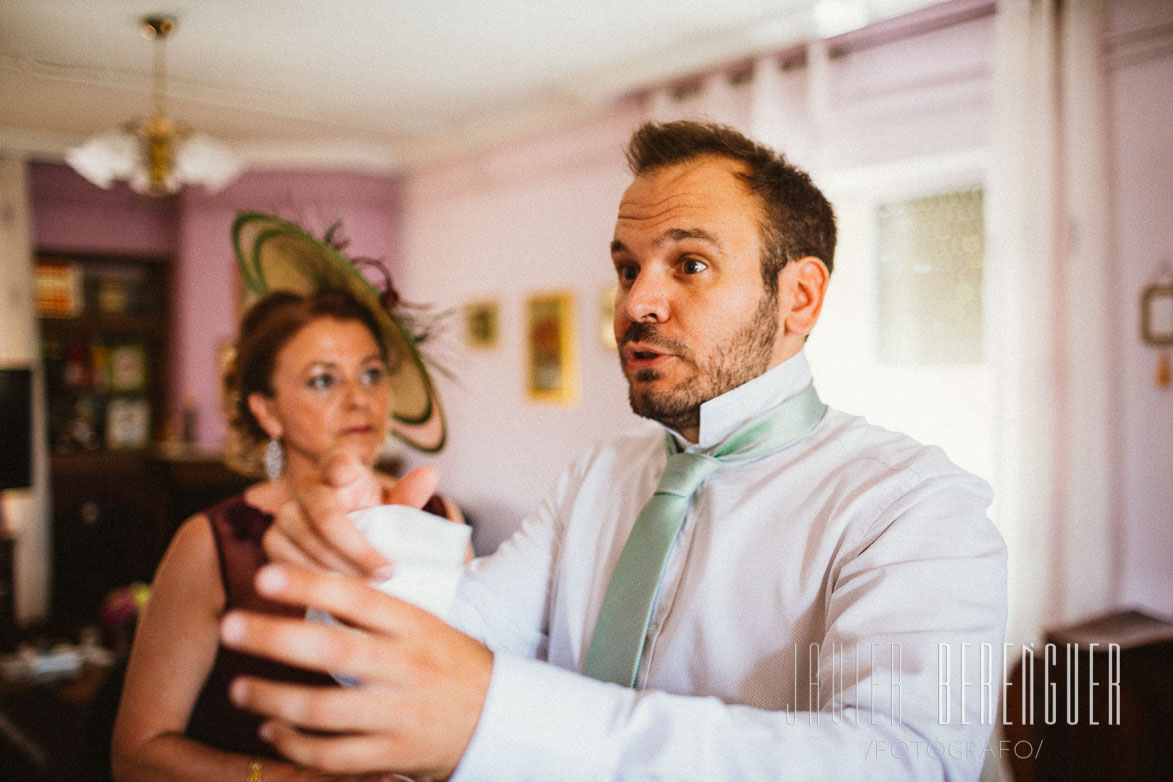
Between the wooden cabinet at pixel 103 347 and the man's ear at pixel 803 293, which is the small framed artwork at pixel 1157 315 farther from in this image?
the wooden cabinet at pixel 103 347

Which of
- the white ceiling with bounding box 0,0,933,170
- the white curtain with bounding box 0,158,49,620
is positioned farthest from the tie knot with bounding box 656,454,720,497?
the white curtain with bounding box 0,158,49,620

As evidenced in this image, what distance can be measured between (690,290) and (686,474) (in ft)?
0.90

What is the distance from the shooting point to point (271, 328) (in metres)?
1.52

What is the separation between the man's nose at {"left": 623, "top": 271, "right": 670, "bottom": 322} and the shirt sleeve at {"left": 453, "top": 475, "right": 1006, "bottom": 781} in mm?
407

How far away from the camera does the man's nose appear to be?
109 cm

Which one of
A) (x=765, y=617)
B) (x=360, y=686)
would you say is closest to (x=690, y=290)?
(x=765, y=617)

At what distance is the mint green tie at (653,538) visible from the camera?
1049mm

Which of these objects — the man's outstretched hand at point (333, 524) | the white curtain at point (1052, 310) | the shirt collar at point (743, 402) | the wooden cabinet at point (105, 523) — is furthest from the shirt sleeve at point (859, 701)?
the wooden cabinet at point (105, 523)

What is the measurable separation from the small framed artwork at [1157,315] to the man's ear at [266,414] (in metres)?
2.90

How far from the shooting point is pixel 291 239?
152 cm

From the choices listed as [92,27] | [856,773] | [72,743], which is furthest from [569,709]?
[92,27]

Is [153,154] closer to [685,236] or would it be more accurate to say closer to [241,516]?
[241,516]

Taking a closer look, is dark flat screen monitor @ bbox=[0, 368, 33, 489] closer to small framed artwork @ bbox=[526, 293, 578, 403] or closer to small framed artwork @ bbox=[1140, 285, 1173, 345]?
small framed artwork @ bbox=[526, 293, 578, 403]

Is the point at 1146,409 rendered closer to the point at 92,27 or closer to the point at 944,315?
the point at 944,315
